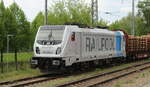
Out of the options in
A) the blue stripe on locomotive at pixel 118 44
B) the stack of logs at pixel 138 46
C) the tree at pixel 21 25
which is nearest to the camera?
the blue stripe on locomotive at pixel 118 44

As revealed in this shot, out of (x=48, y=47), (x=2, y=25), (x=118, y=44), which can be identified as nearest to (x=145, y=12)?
(x=2, y=25)

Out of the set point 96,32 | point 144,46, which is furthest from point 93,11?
point 96,32

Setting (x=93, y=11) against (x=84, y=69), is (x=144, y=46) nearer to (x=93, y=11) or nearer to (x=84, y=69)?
(x=93, y=11)

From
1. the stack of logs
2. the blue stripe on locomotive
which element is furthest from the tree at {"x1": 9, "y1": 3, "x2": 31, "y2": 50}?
the blue stripe on locomotive

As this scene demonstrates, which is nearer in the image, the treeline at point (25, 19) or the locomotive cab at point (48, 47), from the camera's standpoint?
the locomotive cab at point (48, 47)

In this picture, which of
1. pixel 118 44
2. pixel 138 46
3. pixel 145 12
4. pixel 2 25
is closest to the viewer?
pixel 118 44

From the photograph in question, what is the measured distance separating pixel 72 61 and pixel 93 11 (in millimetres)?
19623

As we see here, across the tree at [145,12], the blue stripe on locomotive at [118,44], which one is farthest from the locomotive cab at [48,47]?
the tree at [145,12]

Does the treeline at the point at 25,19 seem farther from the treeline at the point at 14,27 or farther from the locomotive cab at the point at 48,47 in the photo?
the locomotive cab at the point at 48,47

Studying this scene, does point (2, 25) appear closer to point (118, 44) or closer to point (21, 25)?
point (21, 25)

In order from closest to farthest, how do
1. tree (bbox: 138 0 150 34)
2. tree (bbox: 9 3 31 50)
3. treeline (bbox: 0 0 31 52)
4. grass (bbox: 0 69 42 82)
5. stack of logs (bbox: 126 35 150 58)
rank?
grass (bbox: 0 69 42 82)
stack of logs (bbox: 126 35 150 58)
treeline (bbox: 0 0 31 52)
tree (bbox: 9 3 31 50)
tree (bbox: 138 0 150 34)

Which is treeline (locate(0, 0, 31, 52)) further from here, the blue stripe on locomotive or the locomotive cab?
the locomotive cab

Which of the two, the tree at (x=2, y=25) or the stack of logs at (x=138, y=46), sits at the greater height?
the tree at (x=2, y=25)

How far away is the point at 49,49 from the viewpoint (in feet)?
62.1
